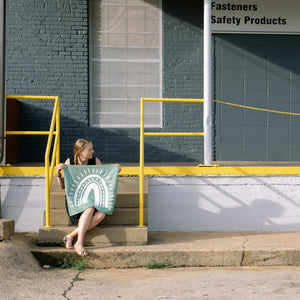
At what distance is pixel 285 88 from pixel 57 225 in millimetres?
5251

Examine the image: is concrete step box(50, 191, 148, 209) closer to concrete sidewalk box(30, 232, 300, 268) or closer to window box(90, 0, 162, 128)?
concrete sidewalk box(30, 232, 300, 268)

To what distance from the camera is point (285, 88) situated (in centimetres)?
937

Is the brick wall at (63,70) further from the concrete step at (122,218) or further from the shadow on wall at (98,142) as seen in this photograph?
the concrete step at (122,218)

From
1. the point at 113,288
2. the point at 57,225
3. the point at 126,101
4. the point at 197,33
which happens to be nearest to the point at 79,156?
the point at 57,225

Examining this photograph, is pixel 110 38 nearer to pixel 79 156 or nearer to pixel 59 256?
pixel 79 156

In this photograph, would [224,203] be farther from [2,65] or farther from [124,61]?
[124,61]

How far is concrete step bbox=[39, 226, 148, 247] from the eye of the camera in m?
5.93

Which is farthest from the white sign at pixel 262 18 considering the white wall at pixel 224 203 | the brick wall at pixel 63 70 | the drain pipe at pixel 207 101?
the white wall at pixel 224 203

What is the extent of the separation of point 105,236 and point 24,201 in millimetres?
1336

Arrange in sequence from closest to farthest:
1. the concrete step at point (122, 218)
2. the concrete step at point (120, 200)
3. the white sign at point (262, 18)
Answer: the concrete step at point (122, 218)
the concrete step at point (120, 200)
the white sign at point (262, 18)

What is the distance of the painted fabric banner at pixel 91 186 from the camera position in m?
5.99

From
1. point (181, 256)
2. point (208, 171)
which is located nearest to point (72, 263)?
point (181, 256)

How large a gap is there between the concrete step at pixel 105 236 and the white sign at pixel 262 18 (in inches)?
187

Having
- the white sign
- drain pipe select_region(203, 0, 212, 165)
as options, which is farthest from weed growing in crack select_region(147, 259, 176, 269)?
the white sign
